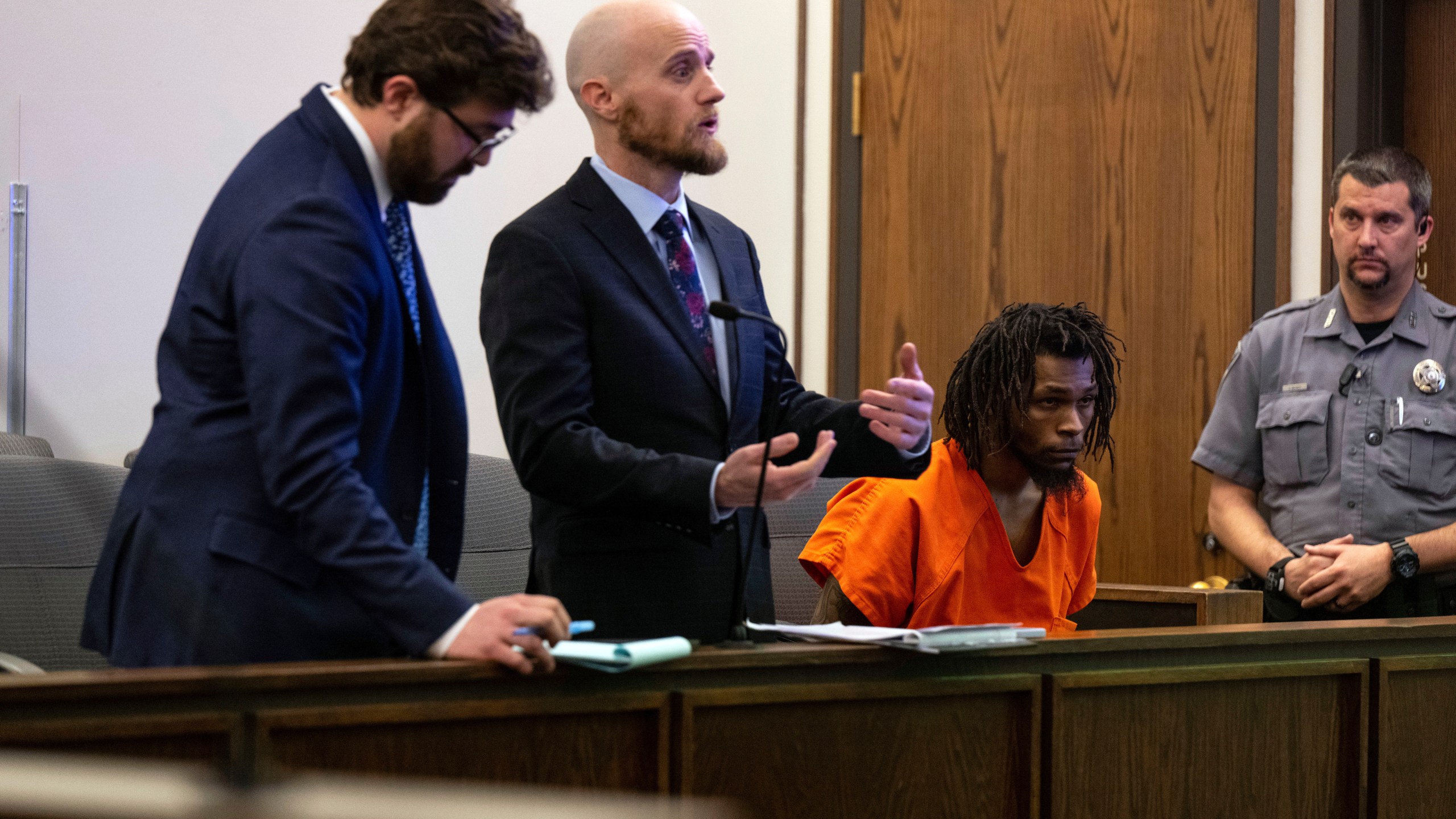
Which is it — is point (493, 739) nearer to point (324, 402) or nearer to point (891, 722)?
point (324, 402)

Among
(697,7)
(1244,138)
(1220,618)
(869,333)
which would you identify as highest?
(697,7)

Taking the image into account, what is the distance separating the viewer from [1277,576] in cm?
286

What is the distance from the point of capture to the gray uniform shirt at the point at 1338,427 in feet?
9.60

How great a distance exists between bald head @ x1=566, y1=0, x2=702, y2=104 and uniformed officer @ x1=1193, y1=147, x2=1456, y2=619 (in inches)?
64.1

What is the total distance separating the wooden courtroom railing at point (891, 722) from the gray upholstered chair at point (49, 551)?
1.33 meters

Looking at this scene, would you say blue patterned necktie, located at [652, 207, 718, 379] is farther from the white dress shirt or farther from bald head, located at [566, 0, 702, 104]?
the white dress shirt

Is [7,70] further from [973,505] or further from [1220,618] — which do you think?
[1220,618]

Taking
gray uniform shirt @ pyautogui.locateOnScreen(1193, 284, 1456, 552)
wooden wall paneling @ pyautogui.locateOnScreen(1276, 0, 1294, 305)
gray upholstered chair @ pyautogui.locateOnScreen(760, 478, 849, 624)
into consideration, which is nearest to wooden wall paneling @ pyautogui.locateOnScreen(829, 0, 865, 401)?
gray upholstered chair @ pyautogui.locateOnScreen(760, 478, 849, 624)

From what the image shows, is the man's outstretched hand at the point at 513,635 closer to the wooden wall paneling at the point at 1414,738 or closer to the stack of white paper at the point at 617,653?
the stack of white paper at the point at 617,653

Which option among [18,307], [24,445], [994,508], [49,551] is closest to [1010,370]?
[994,508]

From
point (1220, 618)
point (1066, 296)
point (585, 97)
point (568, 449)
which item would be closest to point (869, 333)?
point (1066, 296)

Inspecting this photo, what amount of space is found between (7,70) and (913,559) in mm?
2812

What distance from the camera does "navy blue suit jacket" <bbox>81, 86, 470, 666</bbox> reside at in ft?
4.64

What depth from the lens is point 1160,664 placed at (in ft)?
6.26
